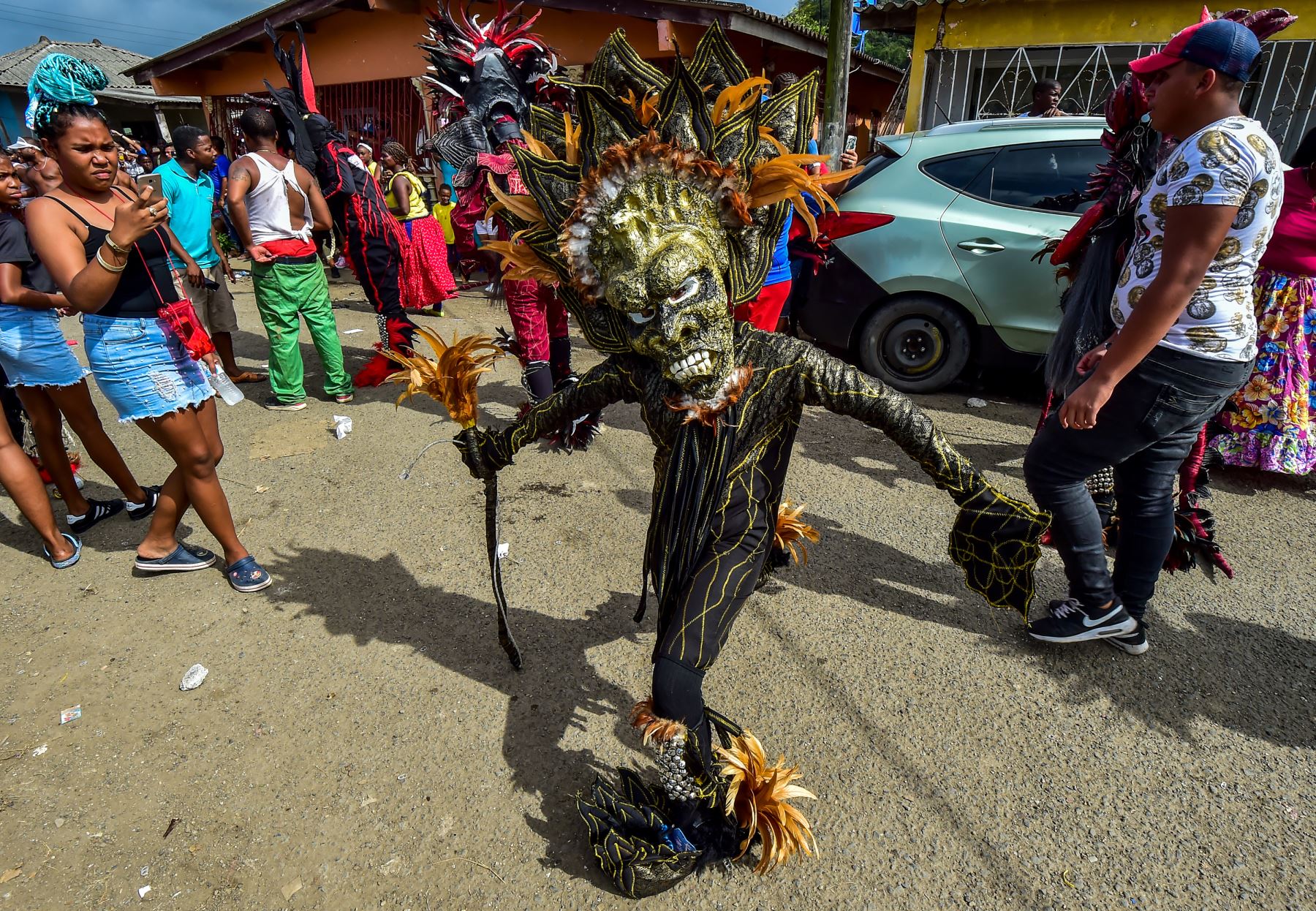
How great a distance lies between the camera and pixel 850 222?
5023mm

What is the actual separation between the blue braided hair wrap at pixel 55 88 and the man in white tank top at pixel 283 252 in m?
2.36

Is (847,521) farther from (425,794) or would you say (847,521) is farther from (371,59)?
(371,59)

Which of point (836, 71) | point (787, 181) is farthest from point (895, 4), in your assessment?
point (787, 181)

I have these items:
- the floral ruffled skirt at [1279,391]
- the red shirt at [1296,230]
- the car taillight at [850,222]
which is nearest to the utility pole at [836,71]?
the car taillight at [850,222]

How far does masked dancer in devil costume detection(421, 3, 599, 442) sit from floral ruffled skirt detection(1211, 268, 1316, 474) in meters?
3.57

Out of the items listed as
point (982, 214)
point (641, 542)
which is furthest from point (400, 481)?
point (982, 214)

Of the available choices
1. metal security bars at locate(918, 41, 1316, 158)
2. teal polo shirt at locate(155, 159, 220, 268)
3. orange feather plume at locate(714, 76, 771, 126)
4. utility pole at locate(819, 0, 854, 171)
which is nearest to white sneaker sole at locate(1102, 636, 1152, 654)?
orange feather plume at locate(714, 76, 771, 126)

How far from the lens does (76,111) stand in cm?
245

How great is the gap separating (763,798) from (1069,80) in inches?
413

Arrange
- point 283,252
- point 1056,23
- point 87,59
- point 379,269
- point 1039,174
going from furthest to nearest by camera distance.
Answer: point 87,59, point 1056,23, point 379,269, point 283,252, point 1039,174

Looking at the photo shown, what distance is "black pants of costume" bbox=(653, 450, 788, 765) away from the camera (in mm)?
1757

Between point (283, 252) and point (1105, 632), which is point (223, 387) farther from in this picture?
point (1105, 632)

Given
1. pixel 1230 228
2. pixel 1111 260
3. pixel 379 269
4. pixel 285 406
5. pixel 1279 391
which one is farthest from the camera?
pixel 379 269

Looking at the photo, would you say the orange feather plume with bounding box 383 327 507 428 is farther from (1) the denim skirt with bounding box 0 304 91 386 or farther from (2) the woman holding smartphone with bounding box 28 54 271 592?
(1) the denim skirt with bounding box 0 304 91 386
